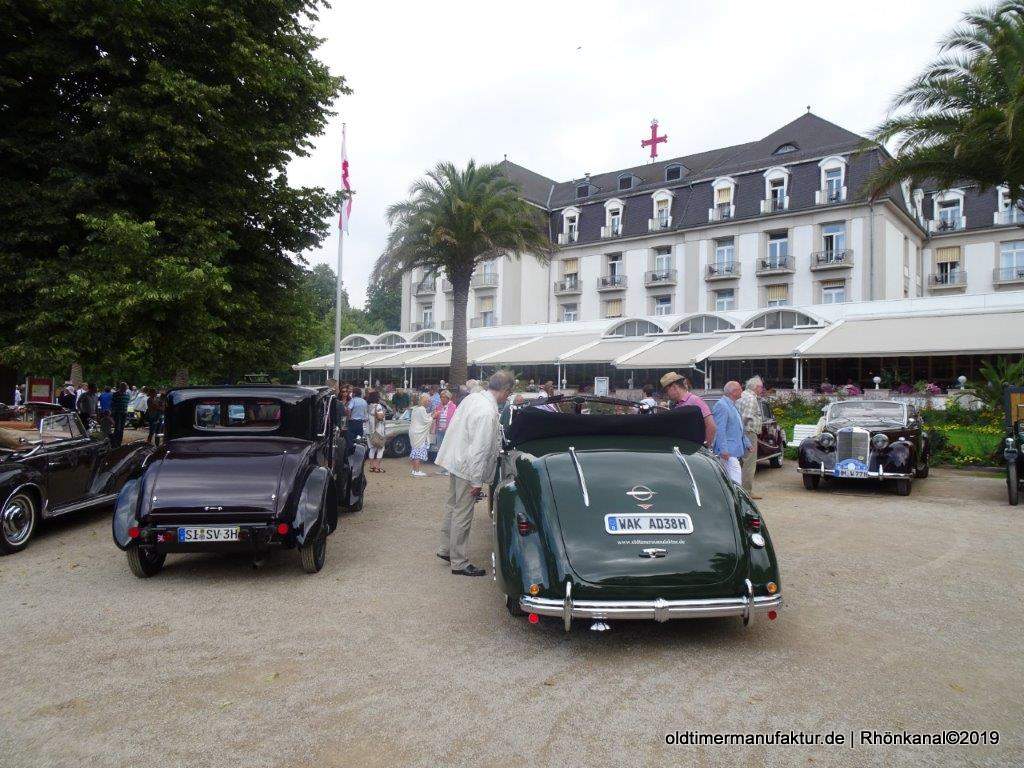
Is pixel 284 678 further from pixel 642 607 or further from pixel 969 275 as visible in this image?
pixel 969 275

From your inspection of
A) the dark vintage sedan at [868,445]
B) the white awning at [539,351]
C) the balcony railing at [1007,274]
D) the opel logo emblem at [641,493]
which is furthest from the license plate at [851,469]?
the balcony railing at [1007,274]

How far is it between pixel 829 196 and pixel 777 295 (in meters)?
6.07

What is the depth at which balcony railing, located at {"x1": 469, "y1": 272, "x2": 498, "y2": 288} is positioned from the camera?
166ft

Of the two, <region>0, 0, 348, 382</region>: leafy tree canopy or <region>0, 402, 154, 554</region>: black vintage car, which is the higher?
<region>0, 0, 348, 382</region>: leafy tree canopy

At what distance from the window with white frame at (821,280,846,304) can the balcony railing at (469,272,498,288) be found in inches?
844

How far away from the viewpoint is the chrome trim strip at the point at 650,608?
4.11 meters

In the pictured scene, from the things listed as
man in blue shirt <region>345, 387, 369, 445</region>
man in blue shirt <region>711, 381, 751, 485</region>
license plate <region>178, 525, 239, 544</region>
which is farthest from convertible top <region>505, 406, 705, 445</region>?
man in blue shirt <region>345, 387, 369, 445</region>

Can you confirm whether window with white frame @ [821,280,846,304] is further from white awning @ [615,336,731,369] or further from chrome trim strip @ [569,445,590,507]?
chrome trim strip @ [569,445,590,507]

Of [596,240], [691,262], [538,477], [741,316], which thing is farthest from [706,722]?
[596,240]

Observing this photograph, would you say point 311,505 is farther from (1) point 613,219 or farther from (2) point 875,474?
(1) point 613,219

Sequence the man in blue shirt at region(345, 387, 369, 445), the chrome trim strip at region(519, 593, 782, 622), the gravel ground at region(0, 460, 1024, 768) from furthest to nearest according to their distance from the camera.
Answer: the man in blue shirt at region(345, 387, 369, 445) < the chrome trim strip at region(519, 593, 782, 622) < the gravel ground at region(0, 460, 1024, 768)

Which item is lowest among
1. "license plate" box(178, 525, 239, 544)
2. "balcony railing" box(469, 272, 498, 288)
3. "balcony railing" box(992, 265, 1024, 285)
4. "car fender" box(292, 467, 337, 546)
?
"license plate" box(178, 525, 239, 544)

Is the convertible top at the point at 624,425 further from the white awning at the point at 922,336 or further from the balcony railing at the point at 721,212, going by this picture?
the balcony railing at the point at 721,212

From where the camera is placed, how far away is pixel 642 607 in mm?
4117
